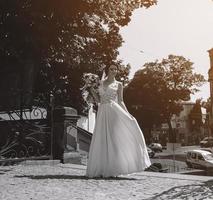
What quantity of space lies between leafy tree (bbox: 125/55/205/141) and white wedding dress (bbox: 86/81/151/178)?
171 ft

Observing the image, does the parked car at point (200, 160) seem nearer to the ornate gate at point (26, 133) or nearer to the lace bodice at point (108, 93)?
the ornate gate at point (26, 133)

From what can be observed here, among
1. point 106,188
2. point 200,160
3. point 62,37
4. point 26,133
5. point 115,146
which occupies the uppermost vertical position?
point 62,37

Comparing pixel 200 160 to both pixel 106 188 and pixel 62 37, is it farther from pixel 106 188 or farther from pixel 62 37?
pixel 106 188

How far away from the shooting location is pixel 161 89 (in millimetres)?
60438

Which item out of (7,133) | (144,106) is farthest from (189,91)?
(7,133)

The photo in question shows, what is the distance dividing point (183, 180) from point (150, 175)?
3.50ft

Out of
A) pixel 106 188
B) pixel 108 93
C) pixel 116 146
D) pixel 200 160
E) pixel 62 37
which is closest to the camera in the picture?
pixel 106 188

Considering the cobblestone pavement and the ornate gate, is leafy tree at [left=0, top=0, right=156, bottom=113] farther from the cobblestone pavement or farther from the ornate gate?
the cobblestone pavement

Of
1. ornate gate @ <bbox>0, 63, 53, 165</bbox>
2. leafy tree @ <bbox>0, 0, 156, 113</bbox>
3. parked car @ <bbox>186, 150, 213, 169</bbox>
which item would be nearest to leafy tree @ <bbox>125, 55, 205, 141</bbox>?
parked car @ <bbox>186, 150, 213, 169</bbox>

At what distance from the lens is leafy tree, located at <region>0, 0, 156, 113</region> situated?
1541 cm

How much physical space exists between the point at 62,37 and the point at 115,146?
986 cm

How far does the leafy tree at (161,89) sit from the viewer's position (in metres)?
59.5

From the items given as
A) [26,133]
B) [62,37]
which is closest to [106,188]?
[26,133]

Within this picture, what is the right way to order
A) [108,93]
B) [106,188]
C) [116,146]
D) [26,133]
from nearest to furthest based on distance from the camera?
1. [106,188]
2. [116,146]
3. [108,93]
4. [26,133]
